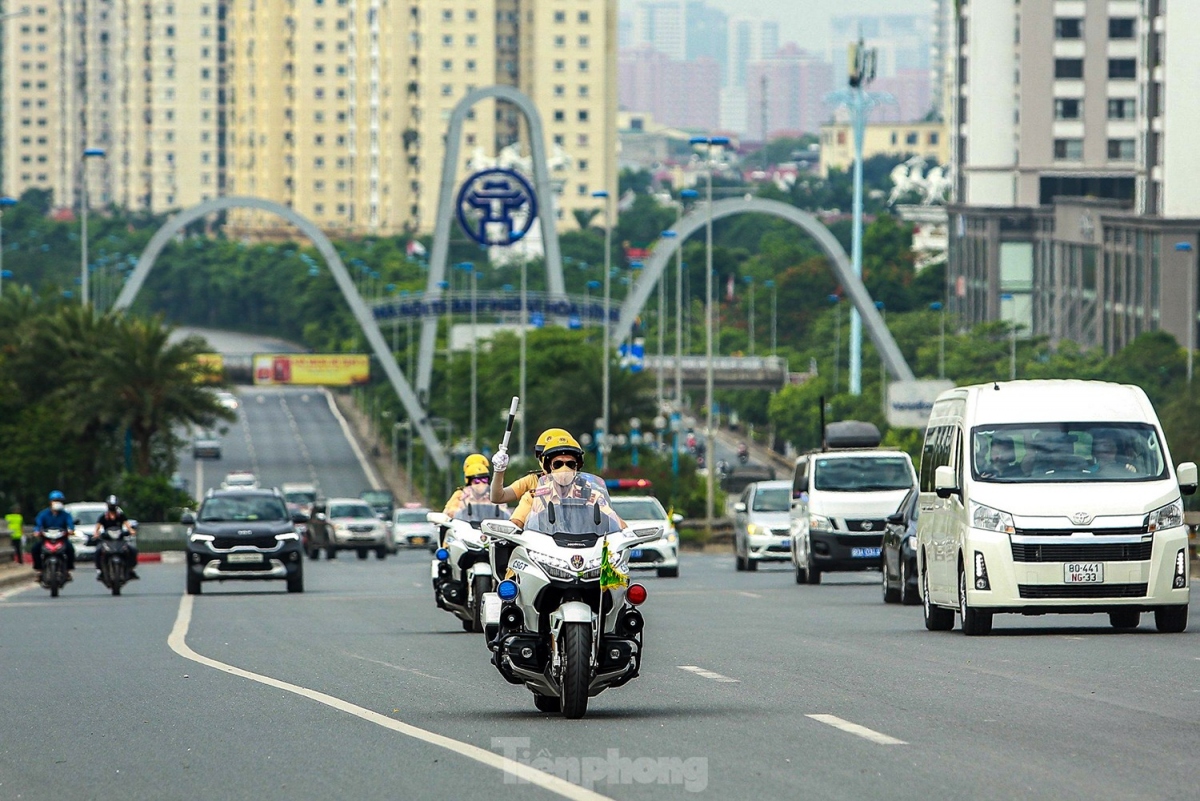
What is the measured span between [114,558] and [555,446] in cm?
2092

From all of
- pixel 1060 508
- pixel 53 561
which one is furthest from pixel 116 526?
pixel 1060 508

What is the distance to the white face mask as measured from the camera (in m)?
13.2

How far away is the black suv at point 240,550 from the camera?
3194 cm

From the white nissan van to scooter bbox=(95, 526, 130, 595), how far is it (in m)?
15.8

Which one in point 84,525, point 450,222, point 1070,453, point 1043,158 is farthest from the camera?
point 1043,158

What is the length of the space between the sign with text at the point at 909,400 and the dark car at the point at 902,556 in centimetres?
6300

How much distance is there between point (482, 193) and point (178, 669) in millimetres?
96628

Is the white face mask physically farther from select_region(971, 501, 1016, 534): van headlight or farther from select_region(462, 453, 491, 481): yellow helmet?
select_region(462, 453, 491, 481): yellow helmet

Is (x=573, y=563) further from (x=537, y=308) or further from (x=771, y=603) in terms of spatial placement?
(x=537, y=308)

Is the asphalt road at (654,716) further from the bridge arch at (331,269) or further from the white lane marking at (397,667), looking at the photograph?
the bridge arch at (331,269)

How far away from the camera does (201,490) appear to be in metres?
106

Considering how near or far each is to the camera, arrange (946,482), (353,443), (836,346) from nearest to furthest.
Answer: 1. (946,482)
2. (836,346)
3. (353,443)

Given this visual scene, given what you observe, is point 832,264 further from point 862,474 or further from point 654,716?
point 654,716

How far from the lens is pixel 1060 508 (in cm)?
1894
